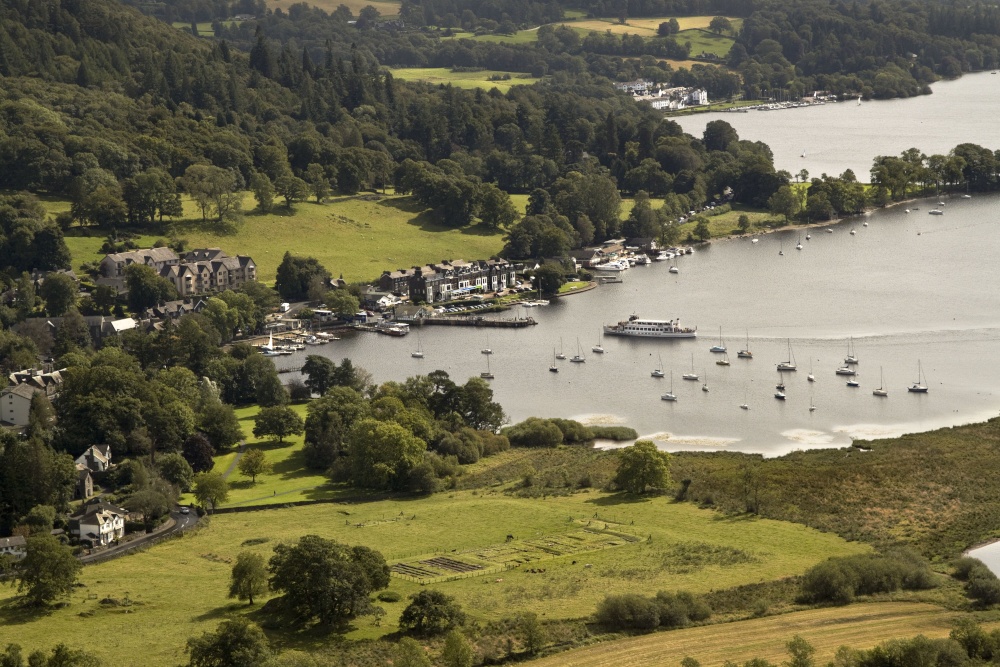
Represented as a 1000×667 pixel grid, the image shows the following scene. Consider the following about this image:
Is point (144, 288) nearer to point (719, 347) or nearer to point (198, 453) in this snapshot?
point (198, 453)

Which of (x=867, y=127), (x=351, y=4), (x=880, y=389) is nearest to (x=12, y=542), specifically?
(x=880, y=389)

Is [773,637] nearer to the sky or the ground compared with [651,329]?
nearer to the ground

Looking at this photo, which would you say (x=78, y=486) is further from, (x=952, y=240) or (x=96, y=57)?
(x=96, y=57)

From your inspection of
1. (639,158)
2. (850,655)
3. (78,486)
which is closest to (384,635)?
(850,655)

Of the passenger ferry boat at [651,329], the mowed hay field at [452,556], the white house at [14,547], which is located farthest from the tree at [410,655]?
the passenger ferry boat at [651,329]

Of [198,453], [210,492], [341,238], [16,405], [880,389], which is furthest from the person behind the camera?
[341,238]

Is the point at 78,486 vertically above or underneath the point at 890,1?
underneath
